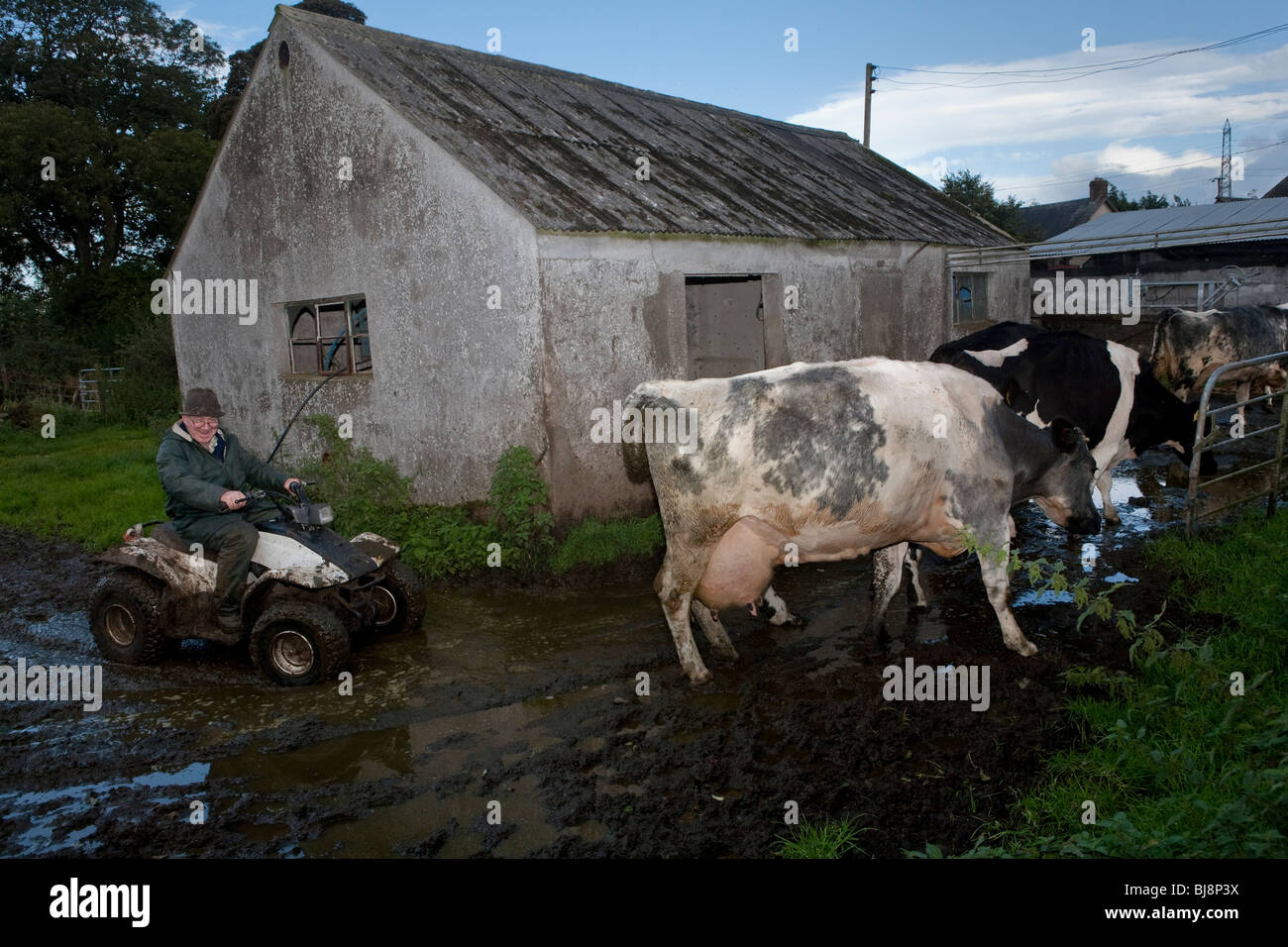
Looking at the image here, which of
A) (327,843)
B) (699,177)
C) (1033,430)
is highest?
(699,177)

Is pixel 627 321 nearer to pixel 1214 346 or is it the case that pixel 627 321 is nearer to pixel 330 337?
pixel 330 337

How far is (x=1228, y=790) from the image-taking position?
3.74 meters

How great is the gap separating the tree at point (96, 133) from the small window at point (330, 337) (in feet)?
76.2

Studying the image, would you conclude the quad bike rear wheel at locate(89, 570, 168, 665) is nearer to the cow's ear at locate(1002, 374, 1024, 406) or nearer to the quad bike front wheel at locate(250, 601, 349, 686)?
the quad bike front wheel at locate(250, 601, 349, 686)

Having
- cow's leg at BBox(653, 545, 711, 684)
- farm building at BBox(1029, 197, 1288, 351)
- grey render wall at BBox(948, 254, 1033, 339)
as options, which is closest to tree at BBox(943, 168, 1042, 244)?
farm building at BBox(1029, 197, 1288, 351)

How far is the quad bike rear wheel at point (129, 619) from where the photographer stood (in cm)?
648

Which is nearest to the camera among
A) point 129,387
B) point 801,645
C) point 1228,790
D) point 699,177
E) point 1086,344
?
point 1228,790

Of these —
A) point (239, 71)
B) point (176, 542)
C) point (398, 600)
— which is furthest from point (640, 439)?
point (239, 71)

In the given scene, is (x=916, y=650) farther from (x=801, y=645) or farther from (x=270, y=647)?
(x=270, y=647)

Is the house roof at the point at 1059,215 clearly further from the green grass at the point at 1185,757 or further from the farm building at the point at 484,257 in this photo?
the green grass at the point at 1185,757

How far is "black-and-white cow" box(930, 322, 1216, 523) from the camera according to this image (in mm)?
9242

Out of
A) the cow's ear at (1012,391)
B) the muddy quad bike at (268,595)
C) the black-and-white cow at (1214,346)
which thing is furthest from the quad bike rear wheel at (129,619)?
the black-and-white cow at (1214,346)
